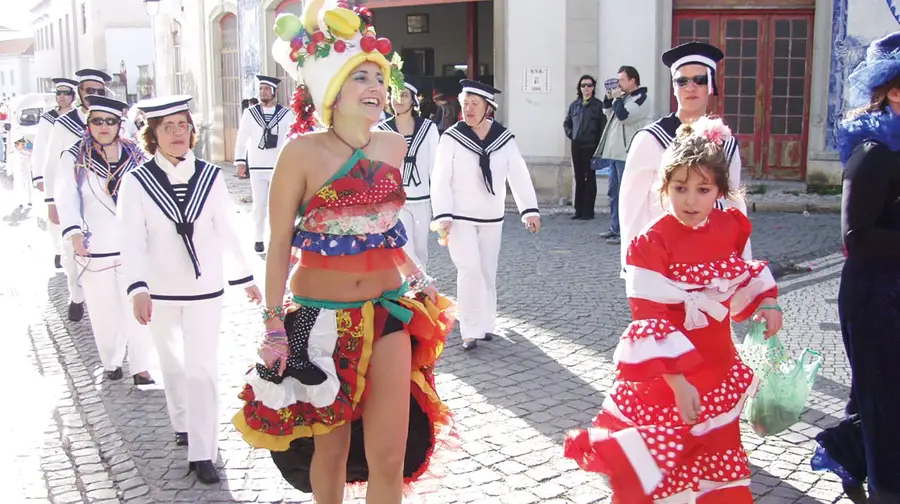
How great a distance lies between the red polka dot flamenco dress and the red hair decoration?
1352 mm

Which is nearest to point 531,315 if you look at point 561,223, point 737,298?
point 737,298

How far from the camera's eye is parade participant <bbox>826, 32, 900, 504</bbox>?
3.77m

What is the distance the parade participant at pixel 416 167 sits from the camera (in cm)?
769

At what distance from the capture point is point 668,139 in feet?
16.2

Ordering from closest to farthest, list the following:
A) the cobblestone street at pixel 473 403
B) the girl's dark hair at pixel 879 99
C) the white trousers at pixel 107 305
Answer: the girl's dark hair at pixel 879 99 < the cobblestone street at pixel 473 403 < the white trousers at pixel 107 305

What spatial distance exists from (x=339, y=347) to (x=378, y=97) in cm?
97

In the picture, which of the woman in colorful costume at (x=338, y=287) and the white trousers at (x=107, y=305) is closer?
the woman in colorful costume at (x=338, y=287)

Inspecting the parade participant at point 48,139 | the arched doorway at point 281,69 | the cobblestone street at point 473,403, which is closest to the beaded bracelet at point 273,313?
the cobblestone street at point 473,403

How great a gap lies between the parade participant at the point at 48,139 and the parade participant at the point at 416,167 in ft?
13.3

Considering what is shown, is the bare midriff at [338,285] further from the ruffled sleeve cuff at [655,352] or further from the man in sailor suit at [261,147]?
the man in sailor suit at [261,147]

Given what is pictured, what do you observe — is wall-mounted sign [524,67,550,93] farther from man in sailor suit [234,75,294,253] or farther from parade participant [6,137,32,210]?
parade participant [6,137,32,210]

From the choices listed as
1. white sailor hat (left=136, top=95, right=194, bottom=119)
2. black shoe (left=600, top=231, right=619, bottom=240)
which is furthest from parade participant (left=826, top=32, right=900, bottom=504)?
black shoe (left=600, top=231, right=619, bottom=240)

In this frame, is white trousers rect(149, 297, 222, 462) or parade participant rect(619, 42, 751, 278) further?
parade participant rect(619, 42, 751, 278)

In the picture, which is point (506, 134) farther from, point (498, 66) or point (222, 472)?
point (498, 66)
